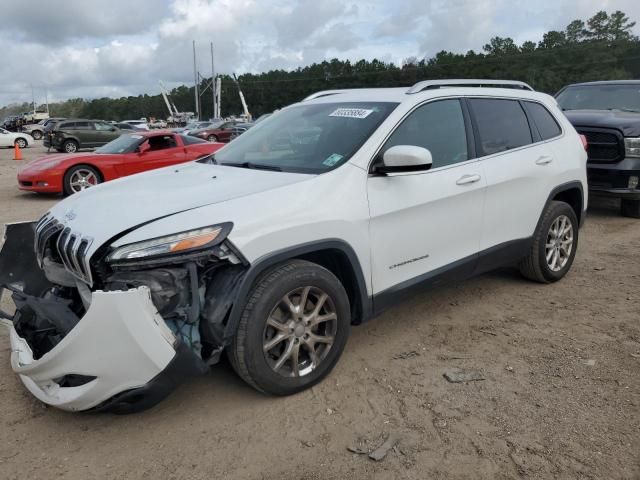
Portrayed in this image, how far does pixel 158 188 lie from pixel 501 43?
9284 cm

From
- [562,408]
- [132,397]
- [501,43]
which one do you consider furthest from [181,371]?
[501,43]

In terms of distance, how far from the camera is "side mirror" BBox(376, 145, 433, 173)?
3.35 metres

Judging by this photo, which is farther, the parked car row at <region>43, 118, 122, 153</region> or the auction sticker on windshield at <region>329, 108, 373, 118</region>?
the parked car row at <region>43, 118, 122, 153</region>

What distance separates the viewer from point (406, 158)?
335cm

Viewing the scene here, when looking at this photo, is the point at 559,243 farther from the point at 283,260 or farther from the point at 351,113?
the point at 283,260

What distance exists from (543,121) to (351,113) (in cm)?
207

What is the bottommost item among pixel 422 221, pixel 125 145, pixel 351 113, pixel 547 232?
pixel 547 232

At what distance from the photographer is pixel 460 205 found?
4.00 metres

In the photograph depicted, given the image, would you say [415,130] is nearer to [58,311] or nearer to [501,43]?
[58,311]

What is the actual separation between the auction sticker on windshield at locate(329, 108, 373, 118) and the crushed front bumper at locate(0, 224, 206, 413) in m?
1.98

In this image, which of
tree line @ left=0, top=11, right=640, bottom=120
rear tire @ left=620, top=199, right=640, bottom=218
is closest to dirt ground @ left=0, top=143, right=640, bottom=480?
rear tire @ left=620, top=199, right=640, bottom=218

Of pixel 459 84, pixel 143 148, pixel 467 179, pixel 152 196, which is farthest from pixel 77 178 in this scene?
pixel 467 179

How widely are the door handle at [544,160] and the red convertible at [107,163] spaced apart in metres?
Result: 7.88

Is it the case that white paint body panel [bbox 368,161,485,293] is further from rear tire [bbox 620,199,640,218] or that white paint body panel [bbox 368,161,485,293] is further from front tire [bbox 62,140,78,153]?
front tire [bbox 62,140,78,153]
